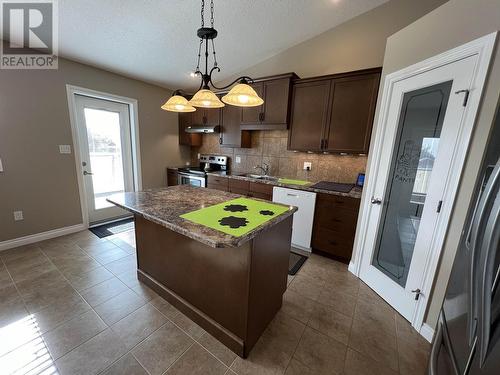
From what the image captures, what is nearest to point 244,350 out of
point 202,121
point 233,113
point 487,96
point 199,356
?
point 199,356

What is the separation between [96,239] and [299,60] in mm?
4014

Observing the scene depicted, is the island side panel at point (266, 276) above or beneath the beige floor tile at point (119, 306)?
above

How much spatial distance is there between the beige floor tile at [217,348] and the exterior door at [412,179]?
5.02 ft

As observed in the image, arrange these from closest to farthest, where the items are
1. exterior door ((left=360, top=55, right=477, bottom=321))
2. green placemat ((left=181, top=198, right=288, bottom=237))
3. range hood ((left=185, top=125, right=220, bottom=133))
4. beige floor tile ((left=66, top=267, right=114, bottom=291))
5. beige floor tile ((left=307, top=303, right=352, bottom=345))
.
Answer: green placemat ((left=181, top=198, right=288, bottom=237))
exterior door ((left=360, top=55, right=477, bottom=321))
beige floor tile ((left=307, top=303, right=352, bottom=345))
beige floor tile ((left=66, top=267, right=114, bottom=291))
range hood ((left=185, top=125, right=220, bottom=133))

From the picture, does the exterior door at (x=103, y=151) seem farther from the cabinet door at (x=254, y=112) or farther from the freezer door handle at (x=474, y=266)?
the freezer door handle at (x=474, y=266)

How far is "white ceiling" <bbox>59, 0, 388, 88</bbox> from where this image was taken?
209cm

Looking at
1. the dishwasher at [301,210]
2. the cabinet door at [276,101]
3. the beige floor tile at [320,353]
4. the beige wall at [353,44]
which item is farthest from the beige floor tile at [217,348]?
the beige wall at [353,44]

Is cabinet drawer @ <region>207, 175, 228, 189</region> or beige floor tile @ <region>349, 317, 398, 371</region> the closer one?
beige floor tile @ <region>349, 317, 398, 371</region>

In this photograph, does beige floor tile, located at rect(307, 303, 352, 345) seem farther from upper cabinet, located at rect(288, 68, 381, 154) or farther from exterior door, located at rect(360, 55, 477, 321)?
upper cabinet, located at rect(288, 68, 381, 154)

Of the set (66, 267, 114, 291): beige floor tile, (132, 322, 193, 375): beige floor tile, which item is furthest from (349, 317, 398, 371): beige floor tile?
(66, 267, 114, 291): beige floor tile

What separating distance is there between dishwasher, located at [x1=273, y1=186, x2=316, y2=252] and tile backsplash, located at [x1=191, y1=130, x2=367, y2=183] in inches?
22.7

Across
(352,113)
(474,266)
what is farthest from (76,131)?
(474,266)

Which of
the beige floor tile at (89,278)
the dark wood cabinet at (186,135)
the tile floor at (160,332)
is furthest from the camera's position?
the dark wood cabinet at (186,135)

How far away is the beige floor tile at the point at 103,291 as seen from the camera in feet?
6.04
